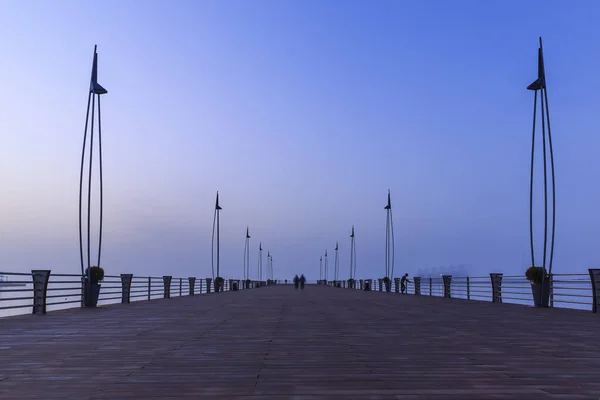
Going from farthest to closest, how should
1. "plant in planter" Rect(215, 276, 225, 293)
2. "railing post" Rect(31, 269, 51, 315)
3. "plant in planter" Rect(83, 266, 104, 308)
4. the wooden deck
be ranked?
"plant in planter" Rect(215, 276, 225, 293) < "plant in planter" Rect(83, 266, 104, 308) < "railing post" Rect(31, 269, 51, 315) < the wooden deck

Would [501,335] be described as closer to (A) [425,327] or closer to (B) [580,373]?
(A) [425,327]

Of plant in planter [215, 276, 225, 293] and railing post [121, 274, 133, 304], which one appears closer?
railing post [121, 274, 133, 304]

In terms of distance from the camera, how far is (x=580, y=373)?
6766mm

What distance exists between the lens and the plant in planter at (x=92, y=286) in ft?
70.2

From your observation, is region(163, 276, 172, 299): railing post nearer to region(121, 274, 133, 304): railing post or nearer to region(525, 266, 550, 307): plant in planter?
region(121, 274, 133, 304): railing post

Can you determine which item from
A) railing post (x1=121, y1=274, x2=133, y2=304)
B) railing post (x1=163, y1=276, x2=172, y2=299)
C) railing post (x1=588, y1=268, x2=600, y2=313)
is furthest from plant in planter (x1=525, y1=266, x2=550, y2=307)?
railing post (x1=163, y1=276, x2=172, y2=299)

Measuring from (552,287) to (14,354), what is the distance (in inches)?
723

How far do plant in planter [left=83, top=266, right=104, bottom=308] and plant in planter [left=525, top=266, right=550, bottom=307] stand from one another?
1511 cm

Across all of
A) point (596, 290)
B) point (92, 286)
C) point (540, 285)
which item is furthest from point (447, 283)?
point (92, 286)

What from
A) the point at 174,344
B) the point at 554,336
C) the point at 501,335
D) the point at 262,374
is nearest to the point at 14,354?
the point at 174,344

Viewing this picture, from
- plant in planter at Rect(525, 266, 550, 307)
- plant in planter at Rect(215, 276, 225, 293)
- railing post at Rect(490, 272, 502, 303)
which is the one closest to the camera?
plant in planter at Rect(525, 266, 550, 307)

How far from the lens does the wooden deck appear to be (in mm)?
5770

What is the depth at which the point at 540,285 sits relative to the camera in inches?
869

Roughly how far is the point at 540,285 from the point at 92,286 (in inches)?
612
